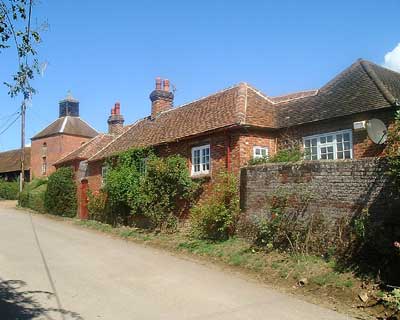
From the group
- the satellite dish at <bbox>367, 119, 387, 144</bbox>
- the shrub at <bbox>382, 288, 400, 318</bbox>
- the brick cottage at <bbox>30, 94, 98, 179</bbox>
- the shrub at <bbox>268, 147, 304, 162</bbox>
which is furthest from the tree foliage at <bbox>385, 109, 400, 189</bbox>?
the brick cottage at <bbox>30, 94, 98, 179</bbox>

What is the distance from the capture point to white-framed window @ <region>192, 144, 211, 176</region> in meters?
17.9

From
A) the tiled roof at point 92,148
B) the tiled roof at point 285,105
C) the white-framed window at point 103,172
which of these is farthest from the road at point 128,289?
the tiled roof at point 92,148

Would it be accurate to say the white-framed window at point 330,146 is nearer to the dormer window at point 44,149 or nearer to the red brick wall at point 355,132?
the red brick wall at point 355,132

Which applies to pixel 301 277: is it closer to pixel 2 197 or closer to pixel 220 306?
pixel 220 306

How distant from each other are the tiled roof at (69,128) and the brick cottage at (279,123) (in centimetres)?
3518

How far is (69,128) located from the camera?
55000 millimetres

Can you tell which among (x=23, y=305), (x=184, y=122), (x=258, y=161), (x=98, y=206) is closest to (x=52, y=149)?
(x=98, y=206)

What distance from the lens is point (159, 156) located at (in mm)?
20828

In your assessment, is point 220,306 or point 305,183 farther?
point 305,183

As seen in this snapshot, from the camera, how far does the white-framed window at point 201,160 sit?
17.9 meters

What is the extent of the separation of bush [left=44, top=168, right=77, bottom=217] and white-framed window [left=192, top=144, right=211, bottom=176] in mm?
13524

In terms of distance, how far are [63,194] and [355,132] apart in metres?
19.9

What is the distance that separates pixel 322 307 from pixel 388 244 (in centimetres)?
206

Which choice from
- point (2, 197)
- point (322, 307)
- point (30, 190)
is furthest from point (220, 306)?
point (2, 197)
